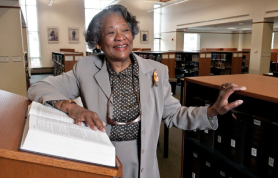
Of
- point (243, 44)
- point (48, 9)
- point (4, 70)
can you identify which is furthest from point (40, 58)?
point (243, 44)

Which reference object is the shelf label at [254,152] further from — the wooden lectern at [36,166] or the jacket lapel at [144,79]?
the wooden lectern at [36,166]

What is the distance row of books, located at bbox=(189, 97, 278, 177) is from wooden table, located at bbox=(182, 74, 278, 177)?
0.08 metres

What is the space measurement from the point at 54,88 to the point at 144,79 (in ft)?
1.71

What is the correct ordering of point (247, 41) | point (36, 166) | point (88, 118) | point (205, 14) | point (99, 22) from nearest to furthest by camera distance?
1. point (36, 166)
2. point (88, 118)
3. point (99, 22)
4. point (205, 14)
5. point (247, 41)

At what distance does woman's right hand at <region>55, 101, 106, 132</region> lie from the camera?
2.78 ft

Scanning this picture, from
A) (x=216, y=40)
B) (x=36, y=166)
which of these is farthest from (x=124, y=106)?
(x=216, y=40)

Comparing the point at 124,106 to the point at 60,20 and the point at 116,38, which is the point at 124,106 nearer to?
the point at 116,38

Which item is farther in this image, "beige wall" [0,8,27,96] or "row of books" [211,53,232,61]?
"row of books" [211,53,232,61]

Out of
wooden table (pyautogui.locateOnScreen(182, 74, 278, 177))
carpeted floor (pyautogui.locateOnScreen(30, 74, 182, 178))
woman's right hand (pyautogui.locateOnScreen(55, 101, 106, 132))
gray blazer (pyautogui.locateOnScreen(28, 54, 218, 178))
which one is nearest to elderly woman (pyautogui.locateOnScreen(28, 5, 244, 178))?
gray blazer (pyautogui.locateOnScreen(28, 54, 218, 178))

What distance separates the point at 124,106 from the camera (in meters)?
1.32

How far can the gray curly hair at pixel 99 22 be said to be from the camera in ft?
4.53

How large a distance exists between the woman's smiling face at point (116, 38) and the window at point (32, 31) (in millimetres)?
14512

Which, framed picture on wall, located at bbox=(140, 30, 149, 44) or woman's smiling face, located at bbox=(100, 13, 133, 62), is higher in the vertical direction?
framed picture on wall, located at bbox=(140, 30, 149, 44)

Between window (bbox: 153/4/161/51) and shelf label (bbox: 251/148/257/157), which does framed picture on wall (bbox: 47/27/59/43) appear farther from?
shelf label (bbox: 251/148/257/157)
